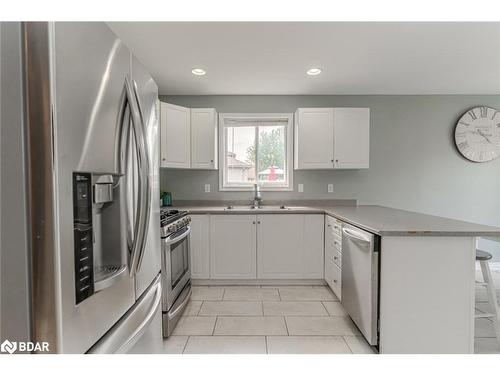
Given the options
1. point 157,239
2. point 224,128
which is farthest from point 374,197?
point 157,239

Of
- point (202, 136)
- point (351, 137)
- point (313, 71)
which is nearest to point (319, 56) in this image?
point (313, 71)

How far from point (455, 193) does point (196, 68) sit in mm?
3877

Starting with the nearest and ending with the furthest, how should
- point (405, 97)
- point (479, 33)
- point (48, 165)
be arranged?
point (48, 165)
point (479, 33)
point (405, 97)

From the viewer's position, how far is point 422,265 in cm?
153

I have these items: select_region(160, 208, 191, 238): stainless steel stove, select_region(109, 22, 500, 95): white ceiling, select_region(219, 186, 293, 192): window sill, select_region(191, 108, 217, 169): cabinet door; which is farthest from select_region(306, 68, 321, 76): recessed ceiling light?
select_region(160, 208, 191, 238): stainless steel stove

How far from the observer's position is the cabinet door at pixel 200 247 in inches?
110

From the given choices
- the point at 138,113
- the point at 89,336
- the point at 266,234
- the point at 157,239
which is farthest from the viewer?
the point at 266,234

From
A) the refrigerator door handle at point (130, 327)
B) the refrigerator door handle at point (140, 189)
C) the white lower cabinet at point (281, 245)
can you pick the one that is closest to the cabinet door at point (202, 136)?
the white lower cabinet at point (281, 245)

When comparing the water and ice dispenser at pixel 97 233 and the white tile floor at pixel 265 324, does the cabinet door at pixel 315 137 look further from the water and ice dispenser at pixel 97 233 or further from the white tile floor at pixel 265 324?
the water and ice dispenser at pixel 97 233

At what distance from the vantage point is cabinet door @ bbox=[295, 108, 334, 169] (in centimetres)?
305

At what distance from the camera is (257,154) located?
11.4ft

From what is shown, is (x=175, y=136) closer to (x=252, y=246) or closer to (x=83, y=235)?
(x=252, y=246)

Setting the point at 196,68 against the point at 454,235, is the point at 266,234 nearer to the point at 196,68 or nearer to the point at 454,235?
the point at 454,235

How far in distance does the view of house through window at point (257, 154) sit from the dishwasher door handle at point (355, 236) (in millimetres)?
1524
